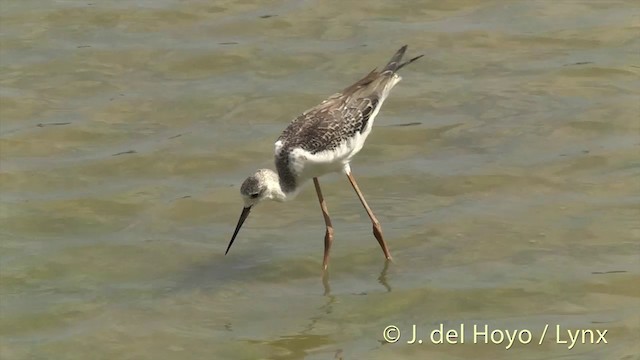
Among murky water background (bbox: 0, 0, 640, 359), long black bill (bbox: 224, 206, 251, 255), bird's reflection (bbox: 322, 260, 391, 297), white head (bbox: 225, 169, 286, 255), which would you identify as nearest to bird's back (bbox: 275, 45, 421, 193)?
white head (bbox: 225, 169, 286, 255)

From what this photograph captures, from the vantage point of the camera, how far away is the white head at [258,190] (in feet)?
30.1

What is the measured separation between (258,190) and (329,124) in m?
0.71

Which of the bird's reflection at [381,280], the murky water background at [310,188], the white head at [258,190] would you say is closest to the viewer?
the murky water background at [310,188]

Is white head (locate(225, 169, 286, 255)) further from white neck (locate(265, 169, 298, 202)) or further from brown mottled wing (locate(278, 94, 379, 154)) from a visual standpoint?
brown mottled wing (locate(278, 94, 379, 154))

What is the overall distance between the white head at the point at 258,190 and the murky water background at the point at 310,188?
0.34 m

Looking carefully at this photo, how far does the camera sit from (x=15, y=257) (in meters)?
9.37

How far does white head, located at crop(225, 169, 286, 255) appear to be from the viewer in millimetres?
9188

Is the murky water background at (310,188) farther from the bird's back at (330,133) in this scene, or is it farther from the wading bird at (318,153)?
the bird's back at (330,133)

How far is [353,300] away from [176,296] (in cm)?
119

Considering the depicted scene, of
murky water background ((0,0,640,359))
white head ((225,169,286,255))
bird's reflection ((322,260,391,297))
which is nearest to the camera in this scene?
murky water background ((0,0,640,359))

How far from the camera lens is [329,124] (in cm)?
938

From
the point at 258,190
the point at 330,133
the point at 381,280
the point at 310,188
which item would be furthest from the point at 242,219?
the point at 310,188

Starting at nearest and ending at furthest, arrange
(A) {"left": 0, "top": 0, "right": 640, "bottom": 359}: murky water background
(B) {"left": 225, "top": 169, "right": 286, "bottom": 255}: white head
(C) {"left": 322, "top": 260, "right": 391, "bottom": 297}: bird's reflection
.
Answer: (A) {"left": 0, "top": 0, "right": 640, "bottom": 359}: murky water background
(C) {"left": 322, "top": 260, "right": 391, "bottom": 297}: bird's reflection
(B) {"left": 225, "top": 169, "right": 286, "bottom": 255}: white head

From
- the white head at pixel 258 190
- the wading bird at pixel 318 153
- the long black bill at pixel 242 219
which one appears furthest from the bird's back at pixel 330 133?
the long black bill at pixel 242 219
